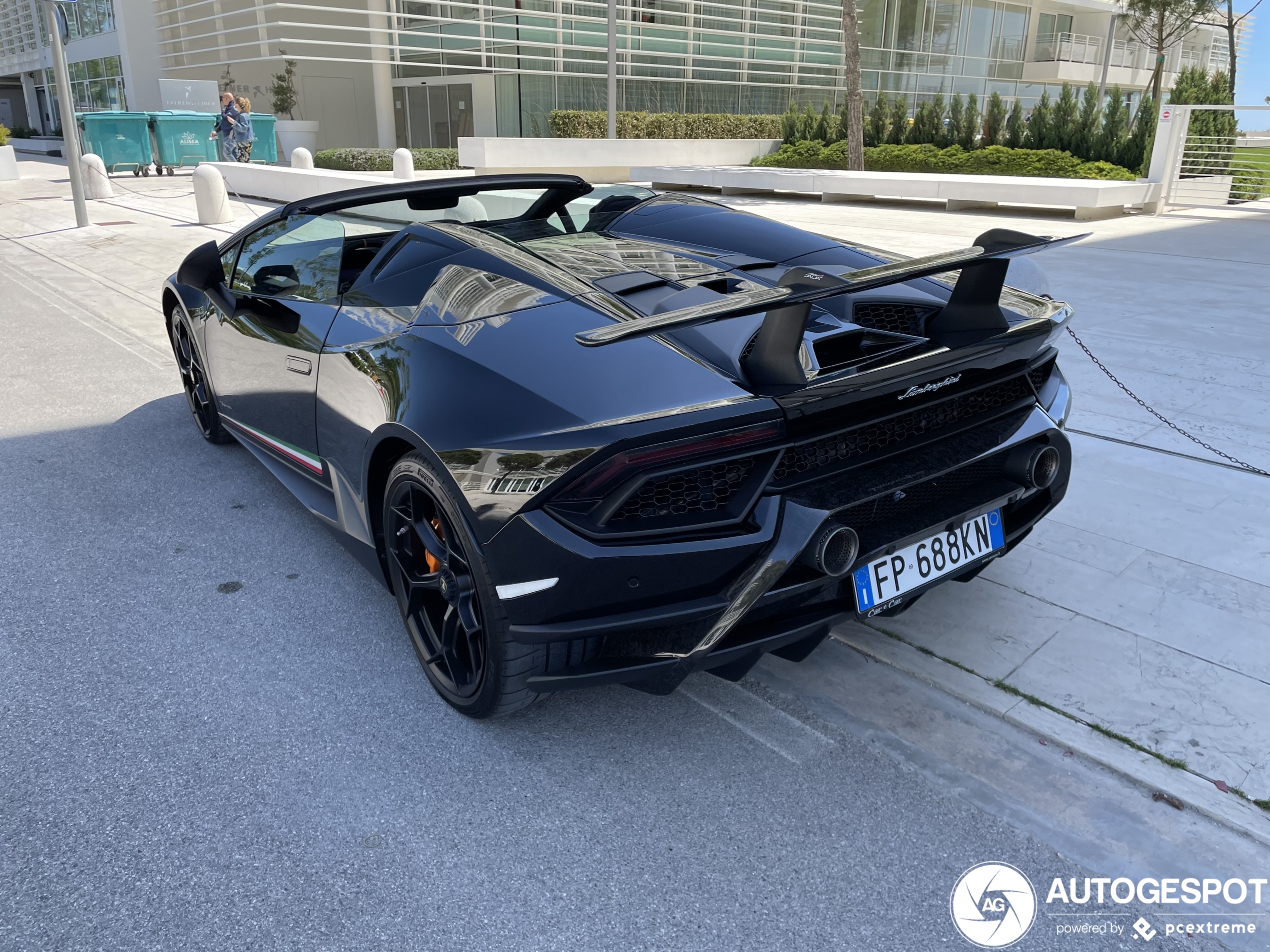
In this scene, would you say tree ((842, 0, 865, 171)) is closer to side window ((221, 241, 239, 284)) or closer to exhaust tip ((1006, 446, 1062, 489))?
side window ((221, 241, 239, 284))

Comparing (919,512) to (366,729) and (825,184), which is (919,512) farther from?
(825,184)

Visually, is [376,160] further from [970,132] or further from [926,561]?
[926,561]

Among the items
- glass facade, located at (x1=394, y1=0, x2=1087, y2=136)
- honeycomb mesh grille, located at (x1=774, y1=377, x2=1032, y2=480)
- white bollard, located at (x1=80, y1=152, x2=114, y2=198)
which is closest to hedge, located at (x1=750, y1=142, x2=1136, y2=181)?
glass facade, located at (x1=394, y1=0, x2=1087, y2=136)

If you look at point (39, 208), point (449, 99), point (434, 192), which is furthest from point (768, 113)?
point (434, 192)

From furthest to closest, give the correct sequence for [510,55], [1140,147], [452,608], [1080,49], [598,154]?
[1080,49], [510,55], [598,154], [1140,147], [452,608]

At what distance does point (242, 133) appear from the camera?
864 inches

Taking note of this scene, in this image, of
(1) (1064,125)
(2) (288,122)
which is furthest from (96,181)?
(1) (1064,125)

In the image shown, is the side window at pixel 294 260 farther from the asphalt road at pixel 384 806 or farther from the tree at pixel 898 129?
the tree at pixel 898 129

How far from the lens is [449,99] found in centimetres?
3009

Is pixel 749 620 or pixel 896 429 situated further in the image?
pixel 896 429

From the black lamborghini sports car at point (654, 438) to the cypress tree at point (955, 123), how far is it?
2121cm

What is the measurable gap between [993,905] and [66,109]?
15.9 m

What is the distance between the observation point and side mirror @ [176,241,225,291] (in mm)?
4203

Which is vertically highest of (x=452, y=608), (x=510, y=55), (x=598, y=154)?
(x=510, y=55)
